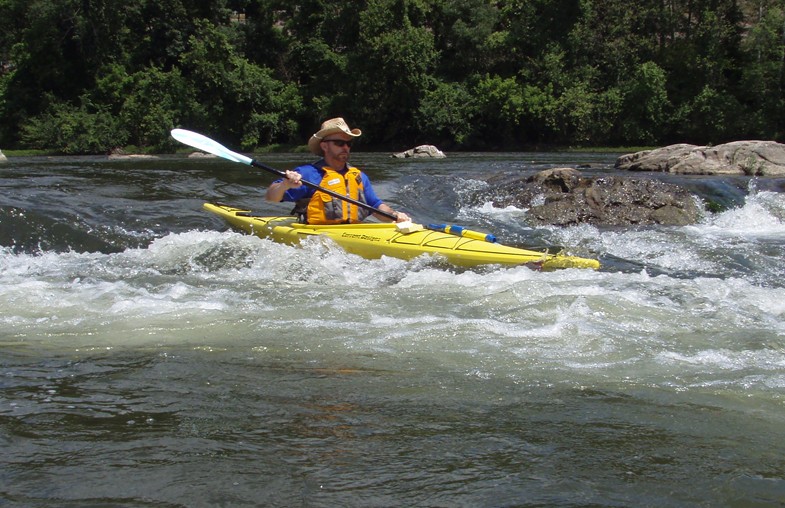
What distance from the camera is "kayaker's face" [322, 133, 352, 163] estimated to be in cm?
592

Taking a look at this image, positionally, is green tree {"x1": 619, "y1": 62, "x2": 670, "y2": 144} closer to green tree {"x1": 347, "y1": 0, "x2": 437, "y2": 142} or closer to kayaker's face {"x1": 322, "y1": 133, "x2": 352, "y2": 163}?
green tree {"x1": 347, "y1": 0, "x2": 437, "y2": 142}

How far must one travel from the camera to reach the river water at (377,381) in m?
1.99

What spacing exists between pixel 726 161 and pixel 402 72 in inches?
623

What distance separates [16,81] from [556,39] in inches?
848

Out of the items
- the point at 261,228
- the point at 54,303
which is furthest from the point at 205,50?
the point at 54,303

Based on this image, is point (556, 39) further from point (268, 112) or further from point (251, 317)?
point (251, 317)

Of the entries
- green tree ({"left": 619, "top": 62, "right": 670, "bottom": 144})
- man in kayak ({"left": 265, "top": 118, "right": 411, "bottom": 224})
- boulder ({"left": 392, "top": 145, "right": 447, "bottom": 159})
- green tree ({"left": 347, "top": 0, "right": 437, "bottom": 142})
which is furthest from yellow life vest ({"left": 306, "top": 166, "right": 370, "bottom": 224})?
green tree ({"left": 347, "top": 0, "right": 437, "bottom": 142})

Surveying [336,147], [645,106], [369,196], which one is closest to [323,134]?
[336,147]

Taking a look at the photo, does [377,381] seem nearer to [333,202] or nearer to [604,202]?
[333,202]

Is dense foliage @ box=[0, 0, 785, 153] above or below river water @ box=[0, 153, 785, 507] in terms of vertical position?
above

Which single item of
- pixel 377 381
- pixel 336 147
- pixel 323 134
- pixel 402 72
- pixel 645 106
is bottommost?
pixel 377 381

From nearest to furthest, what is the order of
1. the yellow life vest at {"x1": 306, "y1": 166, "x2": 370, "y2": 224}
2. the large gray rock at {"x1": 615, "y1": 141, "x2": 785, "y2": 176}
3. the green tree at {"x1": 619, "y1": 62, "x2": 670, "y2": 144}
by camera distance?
the yellow life vest at {"x1": 306, "y1": 166, "x2": 370, "y2": 224} < the large gray rock at {"x1": 615, "y1": 141, "x2": 785, "y2": 176} < the green tree at {"x1": 619, "y1": 62, "x2": 670, "y2": 144}

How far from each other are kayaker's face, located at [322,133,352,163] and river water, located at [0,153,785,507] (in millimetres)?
730

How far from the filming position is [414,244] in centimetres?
557
